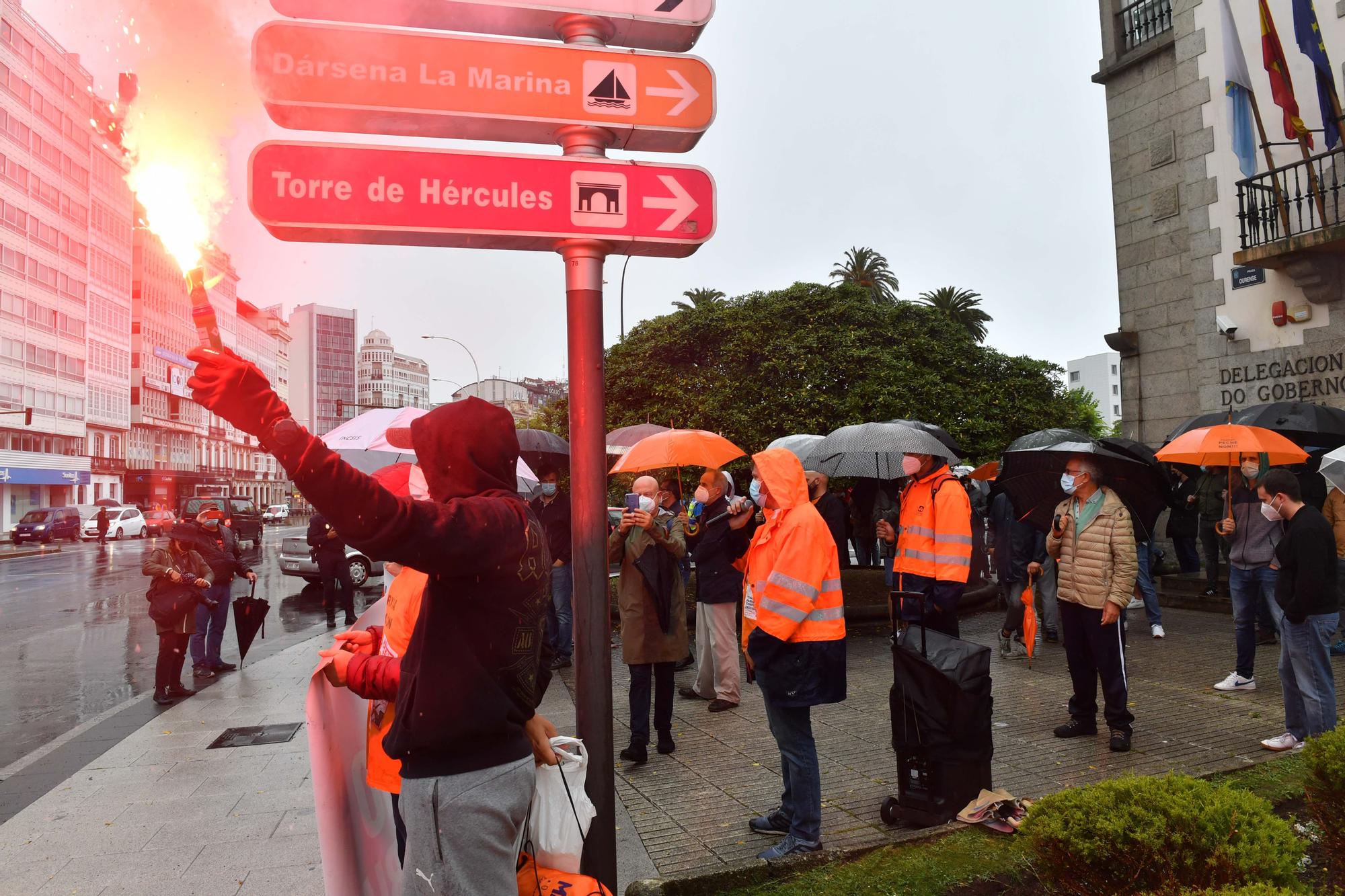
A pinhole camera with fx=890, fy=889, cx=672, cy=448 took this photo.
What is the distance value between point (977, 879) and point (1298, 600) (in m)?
3.26

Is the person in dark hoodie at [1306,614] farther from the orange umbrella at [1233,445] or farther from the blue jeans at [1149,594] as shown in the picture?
the blue jeans at [1149,594]

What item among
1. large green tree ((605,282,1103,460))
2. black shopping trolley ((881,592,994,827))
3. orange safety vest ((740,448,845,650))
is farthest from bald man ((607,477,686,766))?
large green tree ((605,282,1103,460))

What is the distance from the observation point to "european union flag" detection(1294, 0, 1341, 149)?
12117 mm

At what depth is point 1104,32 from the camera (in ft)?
54.5

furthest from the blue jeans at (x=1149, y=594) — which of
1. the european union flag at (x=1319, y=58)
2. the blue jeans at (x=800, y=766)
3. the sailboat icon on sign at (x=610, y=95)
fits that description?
the sailboat icon on sign at (x=610, y=95)

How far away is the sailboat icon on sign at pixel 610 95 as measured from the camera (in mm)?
3000

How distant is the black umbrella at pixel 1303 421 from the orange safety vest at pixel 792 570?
7644 millimetres

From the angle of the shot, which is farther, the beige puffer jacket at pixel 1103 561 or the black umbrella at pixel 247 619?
the black umbrella at pixel 247 619

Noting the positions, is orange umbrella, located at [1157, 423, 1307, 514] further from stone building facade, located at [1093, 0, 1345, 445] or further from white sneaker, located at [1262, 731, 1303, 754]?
stone building facade, located at [1093, 0, 1345, 445]

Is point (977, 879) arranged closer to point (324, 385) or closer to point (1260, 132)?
point (1260, 132)

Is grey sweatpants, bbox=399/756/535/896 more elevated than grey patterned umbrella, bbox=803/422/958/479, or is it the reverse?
grey patterned umbrella, bbox=803/422/958/479

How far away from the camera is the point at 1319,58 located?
1209cm

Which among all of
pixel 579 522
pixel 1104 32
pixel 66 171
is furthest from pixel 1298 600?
pixel 66 171

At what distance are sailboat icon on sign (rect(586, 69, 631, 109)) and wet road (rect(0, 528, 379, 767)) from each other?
21.8ft
